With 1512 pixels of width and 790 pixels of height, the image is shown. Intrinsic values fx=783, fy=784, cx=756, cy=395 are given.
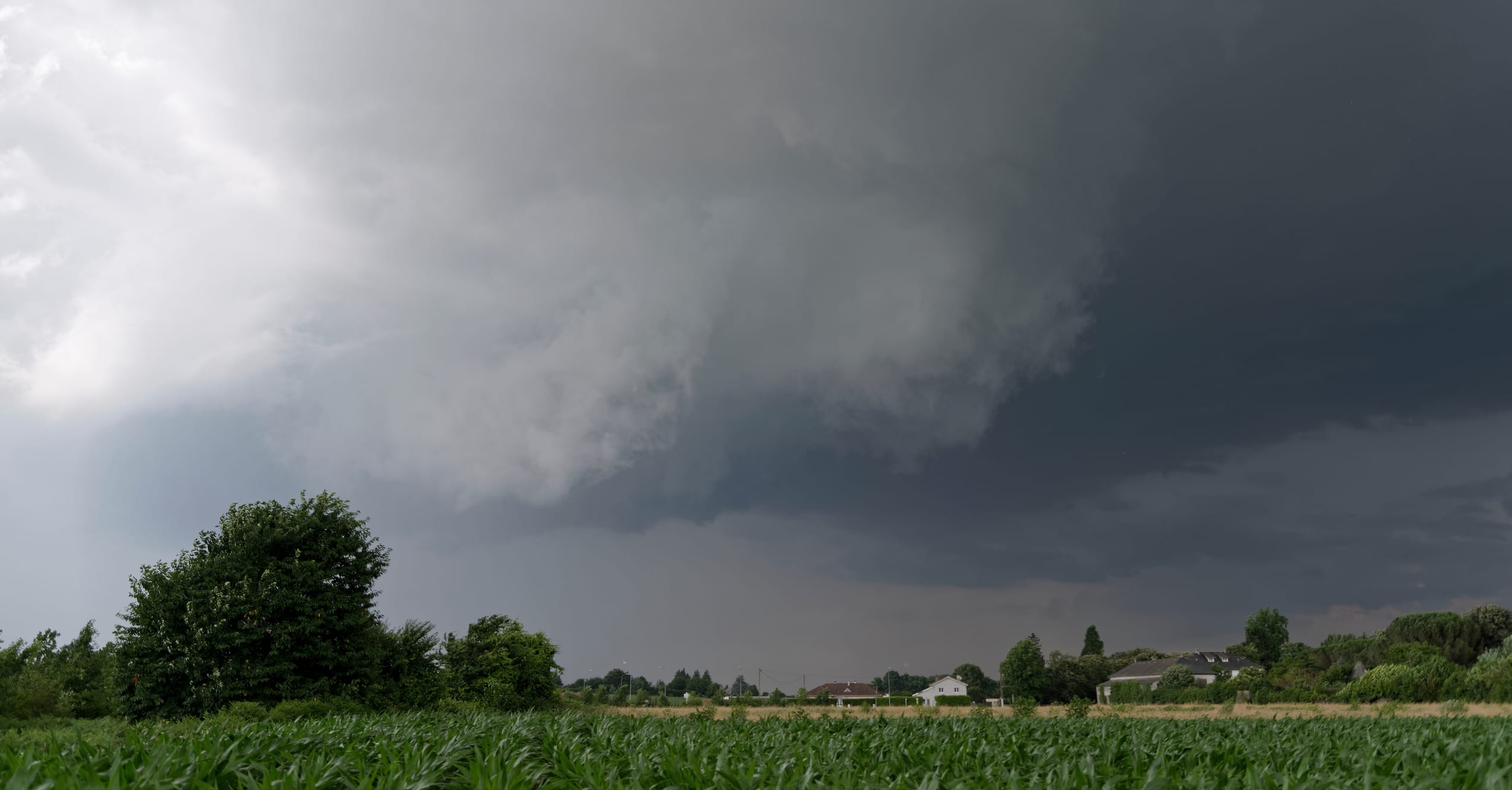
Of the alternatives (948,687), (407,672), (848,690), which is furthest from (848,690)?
(407,672)

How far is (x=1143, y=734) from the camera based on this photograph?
36.1 feet

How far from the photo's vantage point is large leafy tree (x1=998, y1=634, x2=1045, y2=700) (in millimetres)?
79062

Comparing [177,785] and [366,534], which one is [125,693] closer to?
[366,534]

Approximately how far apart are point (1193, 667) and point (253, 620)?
11412 centimetres

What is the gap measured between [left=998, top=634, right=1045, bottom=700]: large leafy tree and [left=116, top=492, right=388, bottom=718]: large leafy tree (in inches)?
2536

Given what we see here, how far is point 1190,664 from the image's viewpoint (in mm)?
108000

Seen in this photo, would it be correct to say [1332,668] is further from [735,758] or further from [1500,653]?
[735,758]

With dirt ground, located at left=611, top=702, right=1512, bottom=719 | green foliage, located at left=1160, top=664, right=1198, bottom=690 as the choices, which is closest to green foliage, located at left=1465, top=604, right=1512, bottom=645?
green foliage, located at left=1160, top=664, right=1198, bottom=690

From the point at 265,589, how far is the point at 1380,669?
62522 millimetres

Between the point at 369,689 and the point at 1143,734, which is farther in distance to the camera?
the point at 369,689

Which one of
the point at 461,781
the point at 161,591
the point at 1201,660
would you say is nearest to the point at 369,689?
the point at 161,591

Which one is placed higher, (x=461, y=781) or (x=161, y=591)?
(x=161, y=591)

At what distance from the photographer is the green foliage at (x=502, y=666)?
41.2 meters

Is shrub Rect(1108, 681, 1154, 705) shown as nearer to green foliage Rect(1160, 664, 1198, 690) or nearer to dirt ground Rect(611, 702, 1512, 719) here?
dirt ground Rect(611, 702, 1512, 719)
